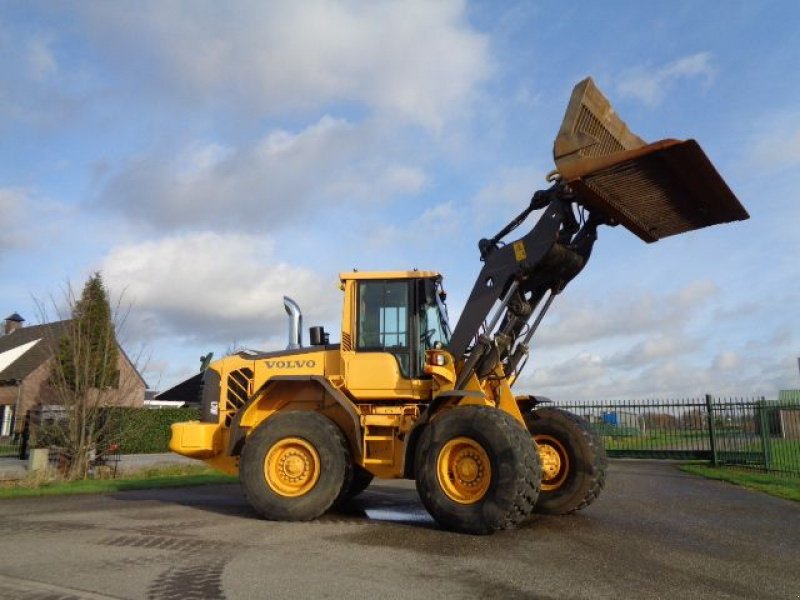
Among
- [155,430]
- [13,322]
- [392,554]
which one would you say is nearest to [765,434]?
[392,554]

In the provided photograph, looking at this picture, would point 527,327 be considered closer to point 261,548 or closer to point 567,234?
point 567,234

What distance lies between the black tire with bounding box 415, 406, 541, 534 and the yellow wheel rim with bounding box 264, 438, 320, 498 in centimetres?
157

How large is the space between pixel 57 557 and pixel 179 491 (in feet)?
20.8

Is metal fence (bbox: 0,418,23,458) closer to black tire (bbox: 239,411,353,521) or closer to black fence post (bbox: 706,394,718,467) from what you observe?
black tire (bbox: 239,411,353,521)

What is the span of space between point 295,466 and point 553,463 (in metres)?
3.33

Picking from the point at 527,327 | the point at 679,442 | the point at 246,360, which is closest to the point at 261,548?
the point at 246,360

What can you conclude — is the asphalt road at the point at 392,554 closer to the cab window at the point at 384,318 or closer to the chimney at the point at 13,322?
the cab window at the point at 384,318

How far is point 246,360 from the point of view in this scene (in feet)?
31.0

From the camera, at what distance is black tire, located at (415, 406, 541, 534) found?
676 centimetres

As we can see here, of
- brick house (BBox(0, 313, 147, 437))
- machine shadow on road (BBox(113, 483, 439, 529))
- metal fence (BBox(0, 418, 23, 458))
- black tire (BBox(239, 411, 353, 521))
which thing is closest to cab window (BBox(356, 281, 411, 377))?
black tire (BBox(239, 411, 353, 521))

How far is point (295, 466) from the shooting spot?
325 inches

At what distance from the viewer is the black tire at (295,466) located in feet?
26.3

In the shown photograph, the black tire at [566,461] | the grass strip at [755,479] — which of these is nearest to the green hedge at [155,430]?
the grass strip at [755,479]

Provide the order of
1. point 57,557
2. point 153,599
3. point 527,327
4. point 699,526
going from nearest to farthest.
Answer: point 153,599, point 57,557, point 699,526, point 527,327
